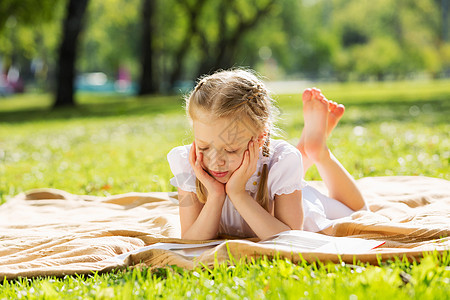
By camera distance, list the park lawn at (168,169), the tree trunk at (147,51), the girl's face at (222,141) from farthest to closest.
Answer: the tree trunk at (147,51) < the girl's face at (222,141) < the park lawn at (168,169)

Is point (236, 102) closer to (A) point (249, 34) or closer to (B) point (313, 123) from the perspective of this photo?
(B) point (313, 123)

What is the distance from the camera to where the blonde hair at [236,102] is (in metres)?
3.28

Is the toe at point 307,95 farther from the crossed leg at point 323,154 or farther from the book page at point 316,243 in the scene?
the book page at point 316,243

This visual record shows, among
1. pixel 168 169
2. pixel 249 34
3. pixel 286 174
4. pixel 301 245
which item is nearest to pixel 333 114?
pixel 286 174

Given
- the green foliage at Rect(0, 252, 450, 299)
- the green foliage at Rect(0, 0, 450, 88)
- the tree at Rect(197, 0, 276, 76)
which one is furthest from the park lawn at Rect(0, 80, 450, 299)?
the tree at Rect(197, 0, 276, 76)

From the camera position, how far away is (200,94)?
11.0 ft

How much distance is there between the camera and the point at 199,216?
3.51 meters

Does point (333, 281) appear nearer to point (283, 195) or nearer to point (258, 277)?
point (258, 277)

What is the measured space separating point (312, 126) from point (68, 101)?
60.6 feet

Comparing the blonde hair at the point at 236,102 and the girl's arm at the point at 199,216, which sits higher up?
the blonde hair at the point at 236,102

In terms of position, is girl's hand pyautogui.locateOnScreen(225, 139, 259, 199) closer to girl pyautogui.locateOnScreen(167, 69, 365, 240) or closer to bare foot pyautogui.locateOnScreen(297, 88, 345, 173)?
girl pyautogui.locateOnScreen(167, 69, 365, 240)

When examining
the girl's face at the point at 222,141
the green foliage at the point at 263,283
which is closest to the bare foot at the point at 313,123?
the girl's face at the point at 222,141

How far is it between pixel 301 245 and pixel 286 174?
515mm

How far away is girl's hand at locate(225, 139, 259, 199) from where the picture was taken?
3338mm
